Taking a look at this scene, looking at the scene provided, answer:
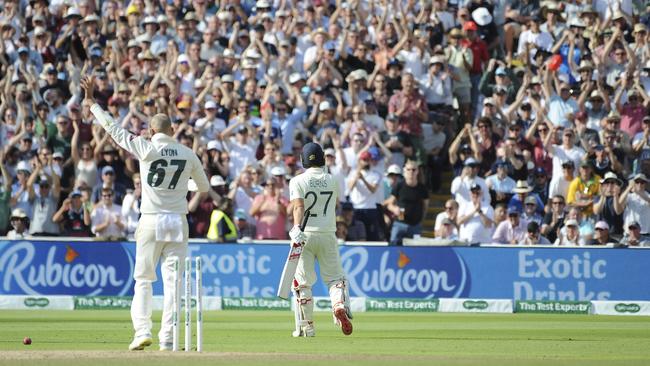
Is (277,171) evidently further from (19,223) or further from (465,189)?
(19,223)

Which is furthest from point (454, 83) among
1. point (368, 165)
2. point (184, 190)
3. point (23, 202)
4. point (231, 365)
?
point (231, 365)

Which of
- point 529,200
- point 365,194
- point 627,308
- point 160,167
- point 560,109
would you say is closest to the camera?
point 160,167

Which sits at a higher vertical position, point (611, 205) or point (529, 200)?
point (529, 200)

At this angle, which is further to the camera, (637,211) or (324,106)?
(324,106)

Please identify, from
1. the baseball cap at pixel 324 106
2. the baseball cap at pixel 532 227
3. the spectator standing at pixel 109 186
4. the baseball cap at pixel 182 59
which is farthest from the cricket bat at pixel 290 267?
the baseball cap at pixel 182 59

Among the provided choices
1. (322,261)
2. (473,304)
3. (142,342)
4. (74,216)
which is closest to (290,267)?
(322,261)

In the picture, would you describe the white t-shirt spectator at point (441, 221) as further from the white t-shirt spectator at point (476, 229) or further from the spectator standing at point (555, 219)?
the spectator standing at point (555, 219)

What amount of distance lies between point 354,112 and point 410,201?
2060mm

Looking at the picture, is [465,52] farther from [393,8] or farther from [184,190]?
[184,190]

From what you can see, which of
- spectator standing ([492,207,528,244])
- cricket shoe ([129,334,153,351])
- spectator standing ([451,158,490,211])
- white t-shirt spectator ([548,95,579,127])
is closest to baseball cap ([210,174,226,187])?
spectator standing ([451,158,490,211])

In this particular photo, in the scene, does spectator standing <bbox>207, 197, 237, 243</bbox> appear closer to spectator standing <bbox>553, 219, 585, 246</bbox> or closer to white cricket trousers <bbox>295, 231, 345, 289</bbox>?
spectator standing <bbox>553, 219, 585, 246</bbox>

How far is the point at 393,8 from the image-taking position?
27109 mm

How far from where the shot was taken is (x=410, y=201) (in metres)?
23.6

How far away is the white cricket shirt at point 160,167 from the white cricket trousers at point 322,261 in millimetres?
2416
